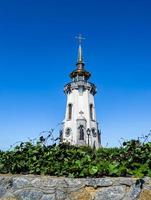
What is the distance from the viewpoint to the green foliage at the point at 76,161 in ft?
20.4

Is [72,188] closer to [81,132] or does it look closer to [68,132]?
[81,132]

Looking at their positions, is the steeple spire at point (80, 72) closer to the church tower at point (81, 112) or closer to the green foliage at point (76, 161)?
the church tower at point (81, 112)

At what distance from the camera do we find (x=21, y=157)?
25.7 feet

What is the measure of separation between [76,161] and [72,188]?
0.78m

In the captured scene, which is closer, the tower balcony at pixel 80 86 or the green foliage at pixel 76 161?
the green foliage at pixel 76 161

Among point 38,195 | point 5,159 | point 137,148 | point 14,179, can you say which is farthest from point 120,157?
point 5,159

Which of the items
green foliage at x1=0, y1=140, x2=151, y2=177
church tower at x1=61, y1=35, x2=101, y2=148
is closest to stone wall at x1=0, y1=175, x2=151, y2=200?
green foliage at x1=0, y1=140, x2=151, y2=177

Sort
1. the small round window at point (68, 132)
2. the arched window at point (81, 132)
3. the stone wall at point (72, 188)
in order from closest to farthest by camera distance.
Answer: the stone wall at point (72, 188), the arched window at point (81, 132), the small round window at point (68, 132)

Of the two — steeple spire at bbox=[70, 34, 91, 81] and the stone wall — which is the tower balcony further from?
the stone wall

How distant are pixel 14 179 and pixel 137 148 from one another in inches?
98.9

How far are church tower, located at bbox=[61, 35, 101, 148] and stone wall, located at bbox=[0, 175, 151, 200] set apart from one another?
5540cm

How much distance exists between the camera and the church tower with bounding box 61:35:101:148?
64875 millimetres

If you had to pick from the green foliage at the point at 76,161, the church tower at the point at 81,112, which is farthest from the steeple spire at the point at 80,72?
the green foliage at the point at 76,161

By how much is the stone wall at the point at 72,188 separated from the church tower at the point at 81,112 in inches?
2181
